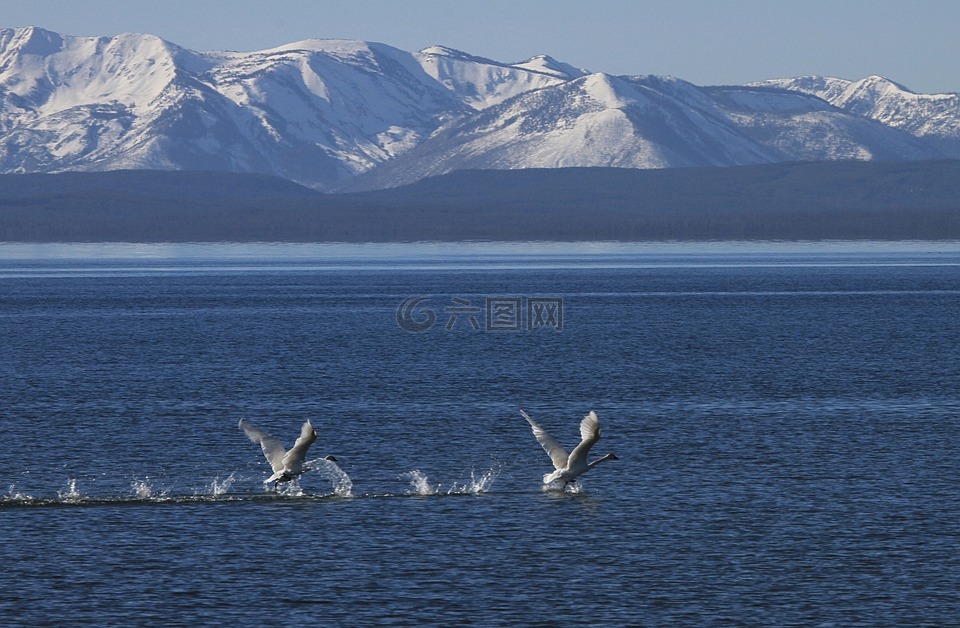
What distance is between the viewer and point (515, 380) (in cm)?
8094

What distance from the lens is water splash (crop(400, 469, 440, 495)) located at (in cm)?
4347

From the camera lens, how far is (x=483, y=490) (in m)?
44.0

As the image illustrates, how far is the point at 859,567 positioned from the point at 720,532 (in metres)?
4.36

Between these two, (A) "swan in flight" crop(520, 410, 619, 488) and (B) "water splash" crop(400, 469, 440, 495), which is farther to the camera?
(B) "water splash" crop(400, 469, 440, 495)

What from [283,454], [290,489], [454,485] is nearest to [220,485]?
[290,489]

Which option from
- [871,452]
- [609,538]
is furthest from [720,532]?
[871,452]

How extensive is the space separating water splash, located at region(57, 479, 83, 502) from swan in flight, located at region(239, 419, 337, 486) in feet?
19.2

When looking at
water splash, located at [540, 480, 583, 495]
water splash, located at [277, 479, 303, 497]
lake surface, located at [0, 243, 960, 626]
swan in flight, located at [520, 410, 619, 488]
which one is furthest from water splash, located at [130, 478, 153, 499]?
swan in flight, located at [520, 410, 619, 488]

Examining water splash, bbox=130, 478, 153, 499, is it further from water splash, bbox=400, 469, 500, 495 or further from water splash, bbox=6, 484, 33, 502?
water splash, bbox=400, 469, 500, 495

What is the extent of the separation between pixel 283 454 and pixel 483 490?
6406 millimetres

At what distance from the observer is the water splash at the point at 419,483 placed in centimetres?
4347

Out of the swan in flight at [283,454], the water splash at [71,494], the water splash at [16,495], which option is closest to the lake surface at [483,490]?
the water splash at [71,494]

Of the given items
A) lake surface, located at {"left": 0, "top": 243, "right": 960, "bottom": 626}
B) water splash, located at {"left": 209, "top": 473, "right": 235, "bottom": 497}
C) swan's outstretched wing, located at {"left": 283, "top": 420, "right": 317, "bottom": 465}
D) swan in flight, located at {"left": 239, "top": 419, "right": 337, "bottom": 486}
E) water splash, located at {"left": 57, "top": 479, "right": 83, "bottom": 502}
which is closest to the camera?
lake surface, located at {"left": 0, "top": 243, "right": 960, "bottom": 626}

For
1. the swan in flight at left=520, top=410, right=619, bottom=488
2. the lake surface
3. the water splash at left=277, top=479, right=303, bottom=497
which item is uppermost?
the swan in flight at left=520, top=410, right=619, bottom=488
